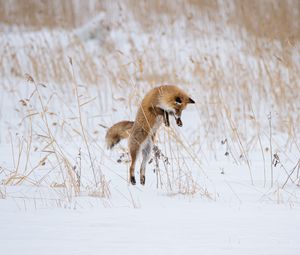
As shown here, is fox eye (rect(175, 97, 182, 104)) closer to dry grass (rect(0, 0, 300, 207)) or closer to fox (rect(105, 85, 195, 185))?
fox (rect(105, 85, 195, 185))

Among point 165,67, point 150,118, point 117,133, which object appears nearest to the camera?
point 150,118

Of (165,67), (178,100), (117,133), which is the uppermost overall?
(165,67)

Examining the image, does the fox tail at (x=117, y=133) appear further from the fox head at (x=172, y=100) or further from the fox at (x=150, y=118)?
the fox head at (x=172, y=100)

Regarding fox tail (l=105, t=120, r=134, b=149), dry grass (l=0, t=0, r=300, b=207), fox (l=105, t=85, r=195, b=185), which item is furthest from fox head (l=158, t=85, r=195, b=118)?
dry grass (l=0, t=0, r=300, b=207)

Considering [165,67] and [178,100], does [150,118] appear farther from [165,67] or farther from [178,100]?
[165,67]

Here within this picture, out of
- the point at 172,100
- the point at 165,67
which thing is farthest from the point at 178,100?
the point at 165,67

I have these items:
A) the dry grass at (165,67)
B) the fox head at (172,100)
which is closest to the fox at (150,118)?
the fox head at (172,100)

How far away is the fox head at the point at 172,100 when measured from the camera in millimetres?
4660

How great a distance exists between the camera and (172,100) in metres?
4.68

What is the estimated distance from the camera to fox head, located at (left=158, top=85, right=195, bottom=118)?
466 centimetres

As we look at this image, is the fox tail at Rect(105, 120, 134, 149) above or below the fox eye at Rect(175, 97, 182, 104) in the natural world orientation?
below

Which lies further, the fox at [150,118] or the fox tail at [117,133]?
the fox tail at [117,133]

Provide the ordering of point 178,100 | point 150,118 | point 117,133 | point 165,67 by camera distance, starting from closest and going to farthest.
→ point 150,118, point 178,100, point 117,133, point 165,67

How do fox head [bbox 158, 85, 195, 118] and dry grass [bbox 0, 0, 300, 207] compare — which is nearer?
fox head [bbox 158, 85, 195, 118]
